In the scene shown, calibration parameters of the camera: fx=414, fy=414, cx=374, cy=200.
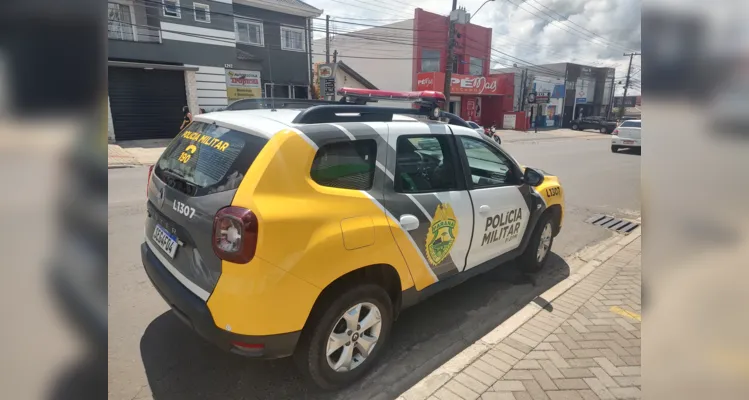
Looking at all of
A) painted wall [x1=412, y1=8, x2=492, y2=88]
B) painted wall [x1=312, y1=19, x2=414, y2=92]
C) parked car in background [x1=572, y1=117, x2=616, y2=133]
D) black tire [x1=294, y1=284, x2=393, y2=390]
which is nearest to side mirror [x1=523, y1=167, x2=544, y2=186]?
black tire [x1=294, y1=284, x2=393, y2=390]

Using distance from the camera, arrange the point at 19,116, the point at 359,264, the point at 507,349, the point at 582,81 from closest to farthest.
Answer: the point at 19,116 → the point at 359,264 → the point at 507,349 → the point at 582,81

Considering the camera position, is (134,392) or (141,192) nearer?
(134,392)

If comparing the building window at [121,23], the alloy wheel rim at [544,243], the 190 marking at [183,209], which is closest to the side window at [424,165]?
the 190 marking at [183,209]

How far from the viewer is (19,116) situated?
0.49 m

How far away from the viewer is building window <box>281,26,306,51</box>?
21.2 meters

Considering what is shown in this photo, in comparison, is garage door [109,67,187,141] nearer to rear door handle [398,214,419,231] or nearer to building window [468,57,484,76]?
rear door handle [398,214,419,231]

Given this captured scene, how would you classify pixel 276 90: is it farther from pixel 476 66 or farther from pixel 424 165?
pixel 476 66

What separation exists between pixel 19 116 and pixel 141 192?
8015 mm

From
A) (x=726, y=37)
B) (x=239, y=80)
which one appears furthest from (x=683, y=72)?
(x=239, y=80)

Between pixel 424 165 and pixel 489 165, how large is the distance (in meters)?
1.06

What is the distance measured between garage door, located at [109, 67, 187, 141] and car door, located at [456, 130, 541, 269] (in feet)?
53.9

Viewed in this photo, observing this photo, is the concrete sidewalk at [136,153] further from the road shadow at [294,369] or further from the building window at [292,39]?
the road shadow at [294,369]

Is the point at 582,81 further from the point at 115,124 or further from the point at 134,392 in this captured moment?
the point at 134,392

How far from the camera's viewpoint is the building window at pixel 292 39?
21188mm
